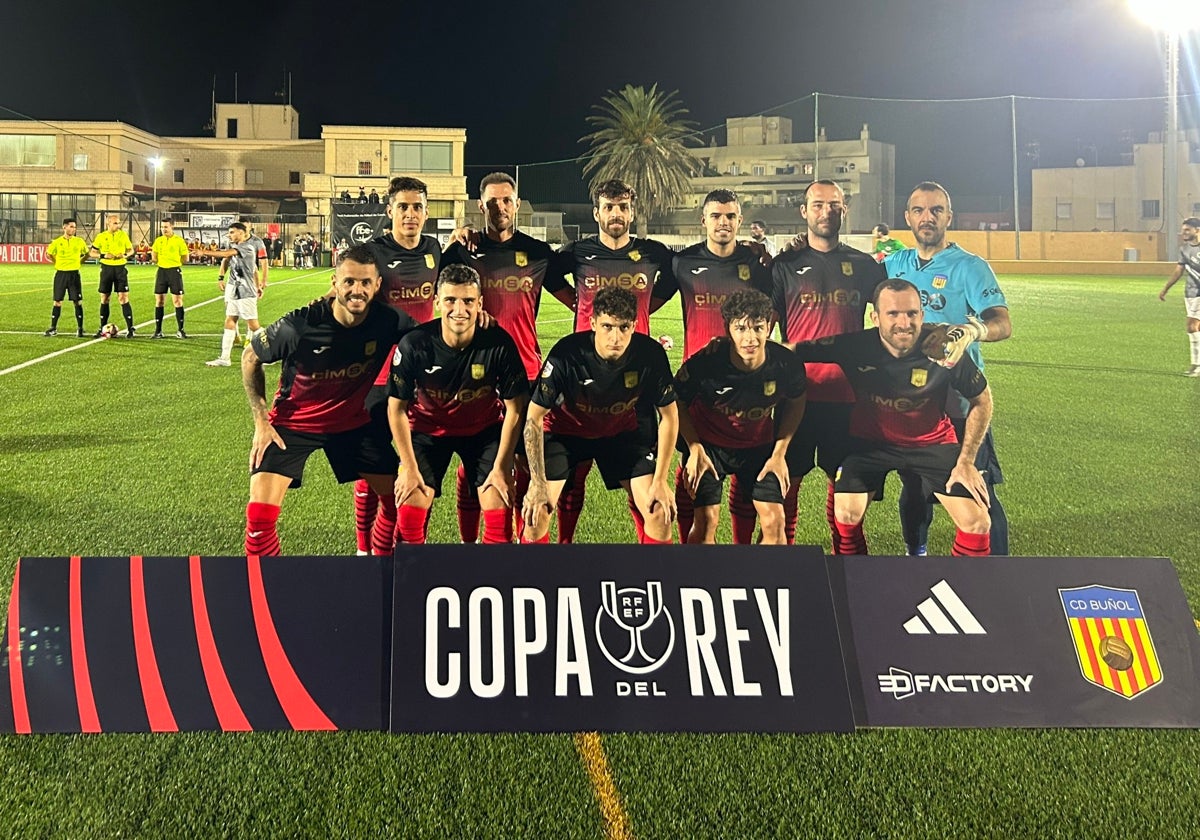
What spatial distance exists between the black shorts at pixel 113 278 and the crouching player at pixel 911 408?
1305 centimetres

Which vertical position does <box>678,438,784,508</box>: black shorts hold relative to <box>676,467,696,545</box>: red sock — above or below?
above

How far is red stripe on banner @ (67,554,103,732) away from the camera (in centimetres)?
301

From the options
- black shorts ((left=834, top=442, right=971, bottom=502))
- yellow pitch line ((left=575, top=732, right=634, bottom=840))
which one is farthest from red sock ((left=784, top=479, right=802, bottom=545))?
yellow pitch line ((left=575, top=732, right=634, bottom=840))

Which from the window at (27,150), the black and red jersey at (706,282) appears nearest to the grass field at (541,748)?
the black and red jersey at (706,282)

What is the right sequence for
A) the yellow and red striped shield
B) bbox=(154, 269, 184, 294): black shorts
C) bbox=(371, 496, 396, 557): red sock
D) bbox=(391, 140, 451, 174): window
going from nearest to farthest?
1. the yellow and red striped shield
2. bbox=(371, 496, 396, 557): red sock
3. bbox=(391, 140, 451, 174): window
4. bbox=(154, 269, 184, 294): black shorts

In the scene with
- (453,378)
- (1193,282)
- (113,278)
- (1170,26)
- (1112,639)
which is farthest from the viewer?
(1170,26)

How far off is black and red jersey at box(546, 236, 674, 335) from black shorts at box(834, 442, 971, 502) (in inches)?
44.9

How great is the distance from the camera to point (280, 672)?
3107 millimetres

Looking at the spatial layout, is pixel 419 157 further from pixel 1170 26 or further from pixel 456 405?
pixel 1170 26

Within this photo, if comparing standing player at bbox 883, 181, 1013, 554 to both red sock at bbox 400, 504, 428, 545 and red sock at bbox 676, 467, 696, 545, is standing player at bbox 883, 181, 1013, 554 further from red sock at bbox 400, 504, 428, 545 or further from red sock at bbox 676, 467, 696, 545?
red sock at bbox 400, 504, 428, 545

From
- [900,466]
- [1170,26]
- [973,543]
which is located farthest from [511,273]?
[1170,26]

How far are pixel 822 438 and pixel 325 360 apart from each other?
225cm

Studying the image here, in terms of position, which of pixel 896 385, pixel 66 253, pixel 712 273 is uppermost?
pixel 66 253

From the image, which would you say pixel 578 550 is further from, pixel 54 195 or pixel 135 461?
pixel 54 195
